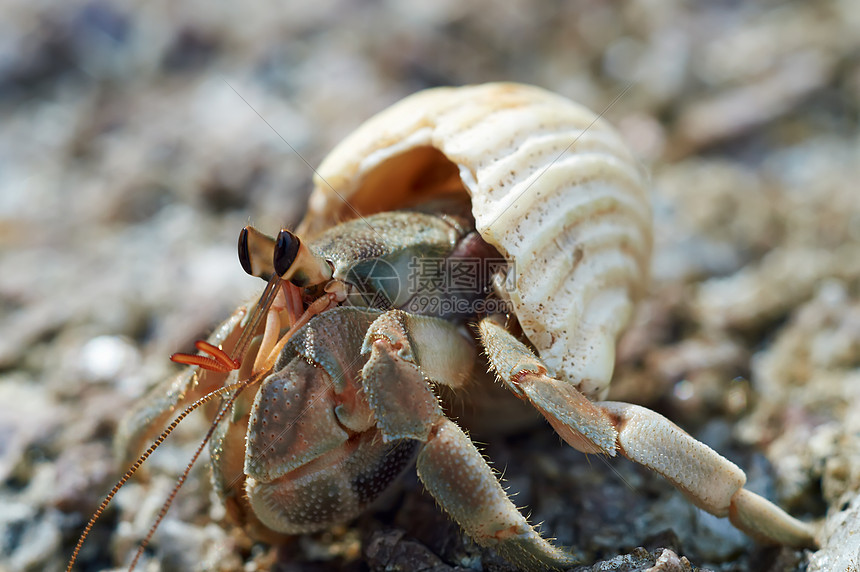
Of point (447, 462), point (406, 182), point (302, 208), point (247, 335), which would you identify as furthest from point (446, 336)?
point (302, 208)

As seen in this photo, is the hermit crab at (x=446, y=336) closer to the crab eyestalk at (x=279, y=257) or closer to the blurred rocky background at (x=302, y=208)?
the crab eyestalk at (x=279, y=257)

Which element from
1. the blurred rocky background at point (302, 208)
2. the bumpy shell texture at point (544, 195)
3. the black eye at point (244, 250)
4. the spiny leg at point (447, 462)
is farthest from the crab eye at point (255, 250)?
the blurred rocky background at point (302, 208)

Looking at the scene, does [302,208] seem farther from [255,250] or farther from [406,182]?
[255,250]

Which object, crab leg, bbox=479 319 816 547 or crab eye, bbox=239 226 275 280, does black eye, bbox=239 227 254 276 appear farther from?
crab leg, bbox=479 319 816 547

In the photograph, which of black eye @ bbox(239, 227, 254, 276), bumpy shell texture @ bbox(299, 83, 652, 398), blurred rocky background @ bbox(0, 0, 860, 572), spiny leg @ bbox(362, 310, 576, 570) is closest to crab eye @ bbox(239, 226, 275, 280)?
black eye @ bbox(239, 227, 254, 276)

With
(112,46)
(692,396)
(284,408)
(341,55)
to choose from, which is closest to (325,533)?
(284,408)

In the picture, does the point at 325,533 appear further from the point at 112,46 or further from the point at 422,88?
the point at 112,46
